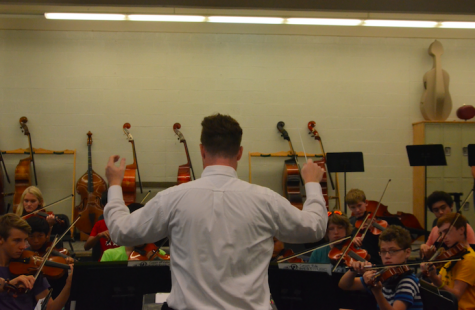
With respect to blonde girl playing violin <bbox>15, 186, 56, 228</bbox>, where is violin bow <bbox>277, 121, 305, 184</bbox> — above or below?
above

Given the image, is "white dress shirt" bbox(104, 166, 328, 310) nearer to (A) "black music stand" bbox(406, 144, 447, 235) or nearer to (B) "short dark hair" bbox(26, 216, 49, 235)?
(B) "short dark hair" bbox(26, 216, 49, 235)

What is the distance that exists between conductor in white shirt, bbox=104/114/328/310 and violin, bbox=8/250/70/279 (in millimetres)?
1391

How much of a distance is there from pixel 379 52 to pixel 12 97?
5.39 metres

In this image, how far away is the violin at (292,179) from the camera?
621cm

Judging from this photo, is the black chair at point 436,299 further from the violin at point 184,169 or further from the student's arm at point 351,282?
the violin at point 184,169

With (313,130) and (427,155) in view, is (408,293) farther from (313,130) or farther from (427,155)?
(313,130)

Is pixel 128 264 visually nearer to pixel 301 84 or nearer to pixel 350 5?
pixel 350 5

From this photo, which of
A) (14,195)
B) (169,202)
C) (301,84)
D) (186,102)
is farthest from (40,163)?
(169,202)

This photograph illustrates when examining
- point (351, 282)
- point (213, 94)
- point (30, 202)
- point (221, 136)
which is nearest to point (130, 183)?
point (213, 94)

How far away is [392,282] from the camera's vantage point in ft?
8.44

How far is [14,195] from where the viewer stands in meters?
6.03

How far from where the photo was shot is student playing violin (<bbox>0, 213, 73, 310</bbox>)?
2.47m

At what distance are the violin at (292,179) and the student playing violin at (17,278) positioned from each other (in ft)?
12.7

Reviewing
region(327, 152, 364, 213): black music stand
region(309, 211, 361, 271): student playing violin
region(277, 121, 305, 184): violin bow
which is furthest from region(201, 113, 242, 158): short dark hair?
region(277, 121, 305, 184): violin bow
